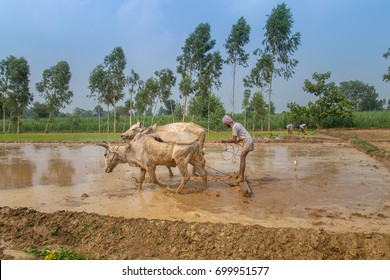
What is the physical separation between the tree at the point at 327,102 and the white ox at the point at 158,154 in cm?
3278

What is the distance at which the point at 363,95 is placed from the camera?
291 feet

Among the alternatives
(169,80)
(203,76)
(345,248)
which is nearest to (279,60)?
(203,76)

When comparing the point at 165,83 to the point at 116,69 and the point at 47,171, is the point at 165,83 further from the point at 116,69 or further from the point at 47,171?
the point at 47,171

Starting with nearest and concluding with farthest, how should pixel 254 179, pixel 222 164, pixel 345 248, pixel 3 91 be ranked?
pixel 345 248 → pixel 254 179 → pixel 222 164 → pixel 3 91

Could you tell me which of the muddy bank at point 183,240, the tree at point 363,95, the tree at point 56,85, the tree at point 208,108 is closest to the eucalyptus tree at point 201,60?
the tree at point 208,108

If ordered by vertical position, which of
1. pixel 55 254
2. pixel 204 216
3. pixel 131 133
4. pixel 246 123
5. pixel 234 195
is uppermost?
pixel 246 123

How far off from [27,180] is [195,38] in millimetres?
30963

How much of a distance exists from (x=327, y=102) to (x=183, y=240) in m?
37.7

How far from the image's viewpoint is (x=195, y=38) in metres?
39.8

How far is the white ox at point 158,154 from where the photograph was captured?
31.8 feet

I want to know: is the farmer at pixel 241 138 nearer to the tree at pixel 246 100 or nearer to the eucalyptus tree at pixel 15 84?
the tree at pixel 246 100

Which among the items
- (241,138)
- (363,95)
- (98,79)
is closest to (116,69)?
(98,79)

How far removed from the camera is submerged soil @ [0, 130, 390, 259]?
6.00 metres

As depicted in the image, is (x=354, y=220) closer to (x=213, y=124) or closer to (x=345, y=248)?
(x=345, y=248)
